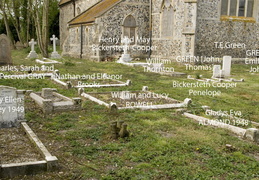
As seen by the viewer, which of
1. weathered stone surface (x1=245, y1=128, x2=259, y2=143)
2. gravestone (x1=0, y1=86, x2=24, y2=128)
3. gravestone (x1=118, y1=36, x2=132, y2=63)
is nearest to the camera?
weathered stone surface (x1=245, y1=128, x2=259, y2=143)

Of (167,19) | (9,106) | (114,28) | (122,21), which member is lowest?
(9,106)

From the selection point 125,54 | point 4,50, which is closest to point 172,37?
point 125,54

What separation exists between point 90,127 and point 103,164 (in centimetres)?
201

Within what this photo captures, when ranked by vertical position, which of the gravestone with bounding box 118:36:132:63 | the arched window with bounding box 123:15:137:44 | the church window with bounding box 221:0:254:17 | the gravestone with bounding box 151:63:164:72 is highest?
the church window with bounding box 221:0:254:17

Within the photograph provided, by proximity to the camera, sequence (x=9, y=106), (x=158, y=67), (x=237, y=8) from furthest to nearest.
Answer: (x=237, y=8), (x=158, y=67), (x=9, y=106)

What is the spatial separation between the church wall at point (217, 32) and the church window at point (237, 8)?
54 cm

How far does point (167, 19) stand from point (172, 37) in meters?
1.56

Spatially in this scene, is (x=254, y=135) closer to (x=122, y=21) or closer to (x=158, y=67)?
(x=158, y=67)

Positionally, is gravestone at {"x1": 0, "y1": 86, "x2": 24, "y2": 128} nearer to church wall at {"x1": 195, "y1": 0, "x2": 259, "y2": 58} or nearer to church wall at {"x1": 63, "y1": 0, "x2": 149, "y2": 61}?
church wall at {"x1": 195, "y1": 0, "x2": 259, "y2": 58}

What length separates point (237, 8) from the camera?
21.6 m

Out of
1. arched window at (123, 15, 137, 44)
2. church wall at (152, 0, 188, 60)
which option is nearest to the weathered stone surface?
church wall at (152, 0, 188, 60)

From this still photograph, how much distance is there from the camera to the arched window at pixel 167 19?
854 inches

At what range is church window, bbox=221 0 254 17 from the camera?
2119 cm

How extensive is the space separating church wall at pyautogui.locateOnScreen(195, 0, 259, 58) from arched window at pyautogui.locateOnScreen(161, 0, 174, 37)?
7.34 ft
